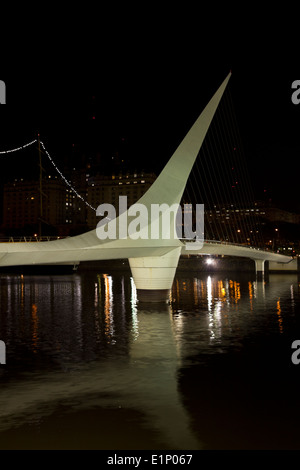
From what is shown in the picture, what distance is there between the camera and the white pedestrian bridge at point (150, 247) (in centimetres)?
2219

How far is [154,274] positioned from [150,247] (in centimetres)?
314

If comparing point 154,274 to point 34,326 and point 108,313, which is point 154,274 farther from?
point 34,326

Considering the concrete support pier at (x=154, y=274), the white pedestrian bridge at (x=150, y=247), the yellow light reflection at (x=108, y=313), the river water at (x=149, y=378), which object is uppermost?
the white pedestrian bridge at (x=150, y=247)

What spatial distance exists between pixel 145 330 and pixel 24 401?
10348mm

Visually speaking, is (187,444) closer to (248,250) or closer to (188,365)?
(188,365)

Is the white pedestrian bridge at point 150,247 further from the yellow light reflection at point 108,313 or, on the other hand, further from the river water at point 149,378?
the yellow light reflection at point 108,313

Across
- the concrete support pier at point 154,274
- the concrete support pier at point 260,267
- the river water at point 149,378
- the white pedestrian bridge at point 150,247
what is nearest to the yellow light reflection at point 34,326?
the river water at point 149,378

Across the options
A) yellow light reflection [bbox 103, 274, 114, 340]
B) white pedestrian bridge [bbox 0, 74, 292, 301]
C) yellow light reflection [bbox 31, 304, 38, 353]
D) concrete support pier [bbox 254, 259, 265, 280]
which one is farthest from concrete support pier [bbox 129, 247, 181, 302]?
concrete support pier [bbox 254, 259, 265, 280]

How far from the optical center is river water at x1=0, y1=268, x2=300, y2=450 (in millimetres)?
9219

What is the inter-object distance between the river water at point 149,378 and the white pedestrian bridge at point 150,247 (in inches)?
70.0

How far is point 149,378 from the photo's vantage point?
535 inches

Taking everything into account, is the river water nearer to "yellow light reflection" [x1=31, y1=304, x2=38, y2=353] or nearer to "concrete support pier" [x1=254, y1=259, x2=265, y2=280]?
"yellow light reflection" [x1=31, y1=304, x2=38, y2=353]

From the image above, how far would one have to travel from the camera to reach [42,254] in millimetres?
22344

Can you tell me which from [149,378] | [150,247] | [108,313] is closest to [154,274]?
[150,247]
